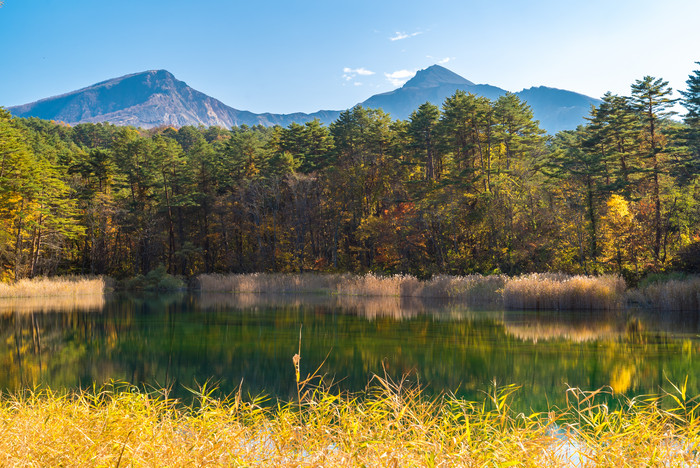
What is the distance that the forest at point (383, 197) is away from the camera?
93.5ft

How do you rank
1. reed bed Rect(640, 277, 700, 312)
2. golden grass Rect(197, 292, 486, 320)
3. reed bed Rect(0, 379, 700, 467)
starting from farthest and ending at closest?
golden grass Rect(197, 292, 486, 320)
reed bed Rect(640, 277, 700, 312)
reed bed Rect(0, 379, 700, 467)

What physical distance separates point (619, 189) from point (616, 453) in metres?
28.8

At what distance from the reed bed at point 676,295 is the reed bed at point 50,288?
30013mm

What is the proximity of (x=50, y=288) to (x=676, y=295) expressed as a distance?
3070 centimetres

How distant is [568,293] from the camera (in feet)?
65.5

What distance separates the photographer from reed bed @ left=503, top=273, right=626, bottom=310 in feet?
64.7

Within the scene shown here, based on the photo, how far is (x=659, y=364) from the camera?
9.57 meters

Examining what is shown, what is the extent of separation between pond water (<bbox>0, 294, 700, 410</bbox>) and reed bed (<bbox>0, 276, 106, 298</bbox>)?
29.9 ft

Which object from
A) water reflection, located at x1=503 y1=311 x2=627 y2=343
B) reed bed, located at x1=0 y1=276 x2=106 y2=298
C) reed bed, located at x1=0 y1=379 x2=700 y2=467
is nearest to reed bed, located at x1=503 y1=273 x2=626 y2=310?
water reflection, located at x1=503 y1=311 x2=627 y2=343

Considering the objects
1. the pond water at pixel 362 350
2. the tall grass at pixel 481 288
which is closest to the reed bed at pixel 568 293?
the tall grass at pixel 481 288

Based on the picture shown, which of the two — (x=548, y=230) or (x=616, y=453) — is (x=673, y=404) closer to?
(x=616, y=453)

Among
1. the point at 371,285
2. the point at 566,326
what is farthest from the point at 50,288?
the point at 566,326

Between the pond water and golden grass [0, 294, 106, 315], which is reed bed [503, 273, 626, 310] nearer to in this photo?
the pond water

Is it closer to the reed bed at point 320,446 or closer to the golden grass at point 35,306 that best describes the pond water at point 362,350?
the golden grass at point 35,306
